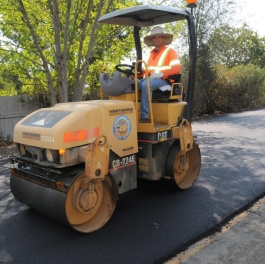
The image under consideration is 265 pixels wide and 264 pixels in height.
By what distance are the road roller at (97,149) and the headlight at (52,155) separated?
0.03ft

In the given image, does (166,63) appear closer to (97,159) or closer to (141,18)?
(141,18)

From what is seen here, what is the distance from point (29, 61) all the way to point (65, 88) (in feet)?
7.02

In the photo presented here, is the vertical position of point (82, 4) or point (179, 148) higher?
point (82, 4)

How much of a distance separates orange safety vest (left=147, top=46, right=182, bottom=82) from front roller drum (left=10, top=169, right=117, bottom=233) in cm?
176

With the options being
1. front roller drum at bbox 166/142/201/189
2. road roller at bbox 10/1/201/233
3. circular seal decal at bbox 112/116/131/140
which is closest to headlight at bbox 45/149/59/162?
road roller at bbox 10/1/201/233

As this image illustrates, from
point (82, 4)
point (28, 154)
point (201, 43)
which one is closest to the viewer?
point (28, 154)

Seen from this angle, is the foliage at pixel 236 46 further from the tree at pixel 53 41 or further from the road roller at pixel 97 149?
the road roller at pixel 97 149

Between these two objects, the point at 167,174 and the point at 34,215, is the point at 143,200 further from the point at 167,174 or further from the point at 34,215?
the point at 34,215

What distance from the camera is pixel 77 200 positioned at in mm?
3371

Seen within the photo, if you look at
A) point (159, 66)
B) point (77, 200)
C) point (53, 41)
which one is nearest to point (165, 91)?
point (159, 66)

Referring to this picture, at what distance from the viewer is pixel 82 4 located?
9.41m

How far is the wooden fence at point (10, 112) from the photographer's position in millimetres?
9789

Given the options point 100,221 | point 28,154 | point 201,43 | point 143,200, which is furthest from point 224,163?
point 201,43

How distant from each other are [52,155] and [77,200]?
0.53m
